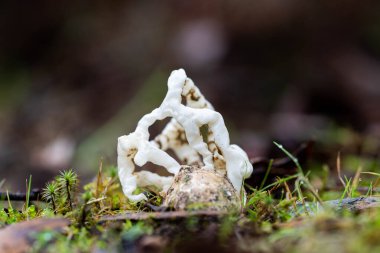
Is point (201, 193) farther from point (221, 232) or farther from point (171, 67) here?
point (171, 67)

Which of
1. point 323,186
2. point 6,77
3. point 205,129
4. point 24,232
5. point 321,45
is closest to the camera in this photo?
point 24,232

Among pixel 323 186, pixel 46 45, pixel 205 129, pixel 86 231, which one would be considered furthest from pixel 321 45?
pixel 86 231

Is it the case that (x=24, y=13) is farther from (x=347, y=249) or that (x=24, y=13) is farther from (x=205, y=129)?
(x=347, y=249)

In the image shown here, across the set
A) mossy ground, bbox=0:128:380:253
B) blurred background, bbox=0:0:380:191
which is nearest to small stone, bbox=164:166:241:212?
mossy ground, bbox=0:128:380:253

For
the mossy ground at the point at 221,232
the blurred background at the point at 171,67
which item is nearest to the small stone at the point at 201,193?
the mossy ground at the point at 221,232

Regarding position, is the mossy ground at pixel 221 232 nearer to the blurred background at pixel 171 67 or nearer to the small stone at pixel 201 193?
the small stone at pixel 201 193

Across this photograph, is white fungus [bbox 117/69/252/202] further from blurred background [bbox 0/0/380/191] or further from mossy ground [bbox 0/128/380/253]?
blurred background [bbox 0/0/380/191]

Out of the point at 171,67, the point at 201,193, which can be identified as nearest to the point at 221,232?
the point at 201,193

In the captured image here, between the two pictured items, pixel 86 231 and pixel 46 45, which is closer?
pixel 86 231
